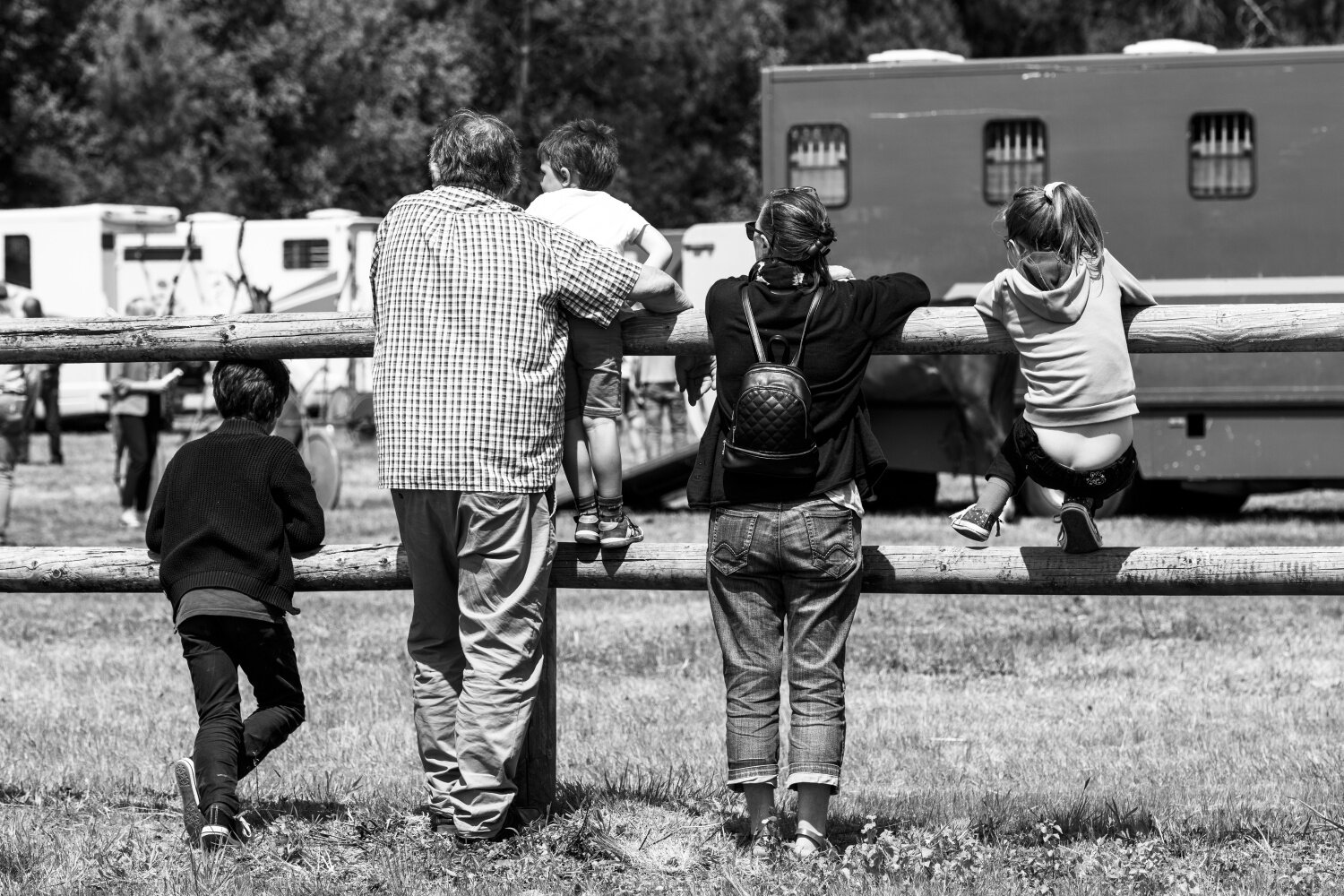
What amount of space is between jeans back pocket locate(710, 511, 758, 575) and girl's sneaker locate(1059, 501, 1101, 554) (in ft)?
2.75

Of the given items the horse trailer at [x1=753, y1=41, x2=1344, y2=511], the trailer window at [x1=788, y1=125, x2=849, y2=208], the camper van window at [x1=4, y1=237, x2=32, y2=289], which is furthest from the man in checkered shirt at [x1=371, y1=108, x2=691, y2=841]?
the camper van window at [x1=4, y1=237, x2=32, y2=289]

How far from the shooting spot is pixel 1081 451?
14.7ft

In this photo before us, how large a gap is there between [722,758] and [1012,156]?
24.3 ft

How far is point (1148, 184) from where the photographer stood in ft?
39.9

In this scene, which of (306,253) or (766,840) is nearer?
(766,840)

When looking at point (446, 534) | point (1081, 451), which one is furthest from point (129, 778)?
point (1081, 451)

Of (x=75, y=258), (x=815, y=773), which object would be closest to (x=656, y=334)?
(x=815, y=773)

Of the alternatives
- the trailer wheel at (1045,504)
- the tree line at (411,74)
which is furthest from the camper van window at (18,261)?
the trailer wheel at (1045,504)

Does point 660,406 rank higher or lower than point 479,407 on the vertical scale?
lower

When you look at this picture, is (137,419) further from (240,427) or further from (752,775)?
(752,775)

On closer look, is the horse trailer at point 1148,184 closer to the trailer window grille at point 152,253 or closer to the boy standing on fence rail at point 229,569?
the boy standing on fence rail at point 229,569

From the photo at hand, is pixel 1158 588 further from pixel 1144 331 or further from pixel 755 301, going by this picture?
pixel 755 301

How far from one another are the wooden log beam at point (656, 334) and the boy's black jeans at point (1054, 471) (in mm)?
249

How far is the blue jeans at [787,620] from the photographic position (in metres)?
4.29
